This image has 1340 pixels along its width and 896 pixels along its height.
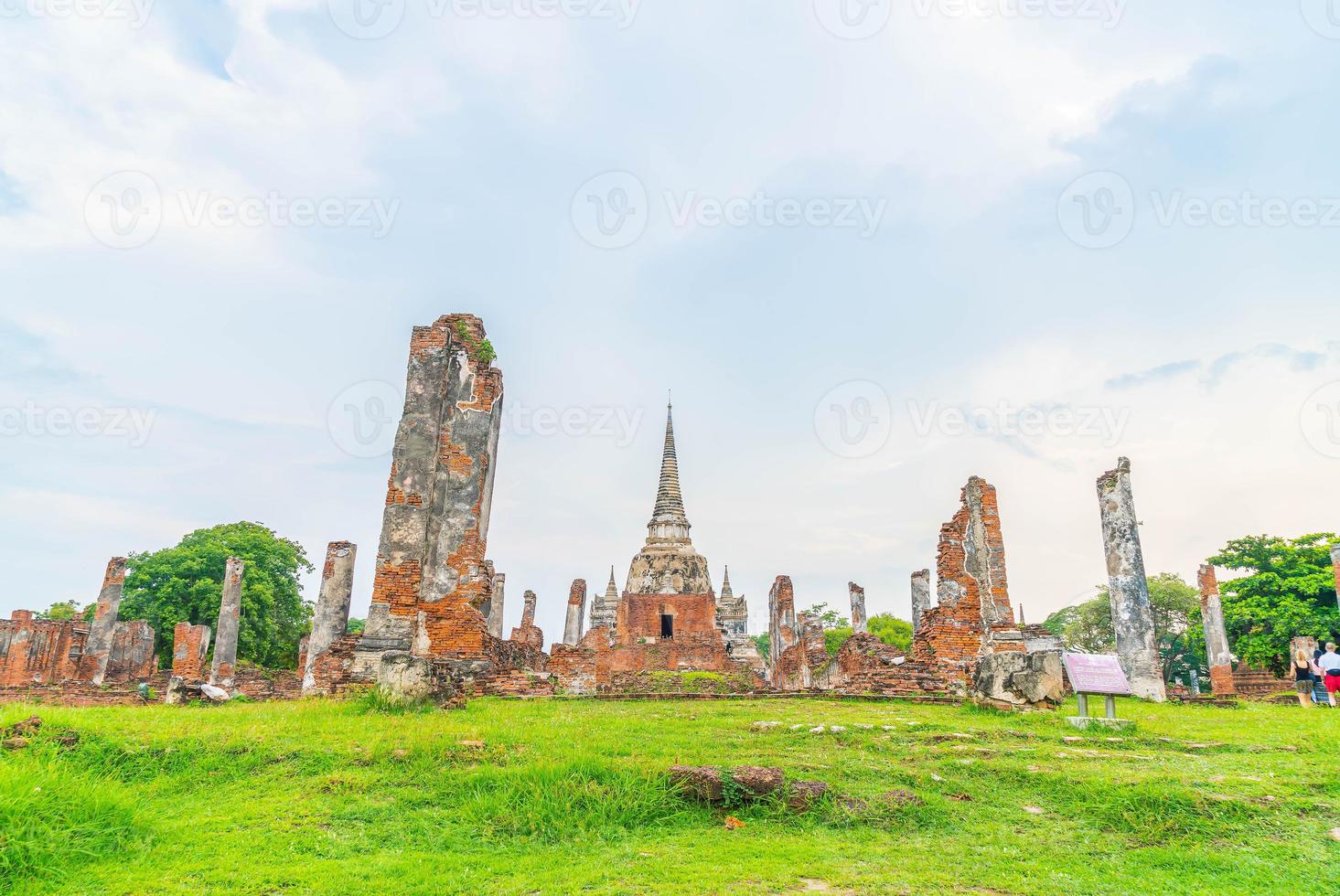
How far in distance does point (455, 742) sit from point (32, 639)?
96.8 ft

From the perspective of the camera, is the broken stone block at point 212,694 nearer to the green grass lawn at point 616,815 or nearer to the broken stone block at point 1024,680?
the green grass lawn at point 616,815

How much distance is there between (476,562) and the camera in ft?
44.3

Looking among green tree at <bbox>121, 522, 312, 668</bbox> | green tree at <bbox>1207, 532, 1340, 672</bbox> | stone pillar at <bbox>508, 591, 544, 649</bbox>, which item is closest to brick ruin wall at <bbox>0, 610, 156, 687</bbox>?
green tree at <bbox>121, 522, 312, 668</bbox>

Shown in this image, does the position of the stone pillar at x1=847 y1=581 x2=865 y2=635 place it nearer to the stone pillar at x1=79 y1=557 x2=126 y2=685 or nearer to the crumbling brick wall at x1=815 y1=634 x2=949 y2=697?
the crumbling brick wall at x1=815 y1=634 x2=949 y2=697

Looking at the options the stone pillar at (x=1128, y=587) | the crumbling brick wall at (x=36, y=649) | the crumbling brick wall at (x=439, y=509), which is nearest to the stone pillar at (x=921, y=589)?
the stone pillar at (x=1128, y=587)

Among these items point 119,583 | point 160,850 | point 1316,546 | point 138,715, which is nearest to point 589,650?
point 138,715

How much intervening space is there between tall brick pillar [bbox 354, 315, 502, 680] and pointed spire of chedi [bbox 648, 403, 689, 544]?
99.8 ft

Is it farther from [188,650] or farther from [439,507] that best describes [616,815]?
[188,650]

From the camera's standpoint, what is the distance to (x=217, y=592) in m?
33.4

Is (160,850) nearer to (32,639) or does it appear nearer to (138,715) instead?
(138,715)

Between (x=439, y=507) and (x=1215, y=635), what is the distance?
22432 millimetres

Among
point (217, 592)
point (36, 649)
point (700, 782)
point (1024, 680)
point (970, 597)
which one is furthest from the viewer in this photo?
point (217, 592)

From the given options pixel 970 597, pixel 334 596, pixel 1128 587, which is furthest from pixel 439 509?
pixel 1128 587

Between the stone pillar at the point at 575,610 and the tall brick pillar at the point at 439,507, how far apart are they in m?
22.3
